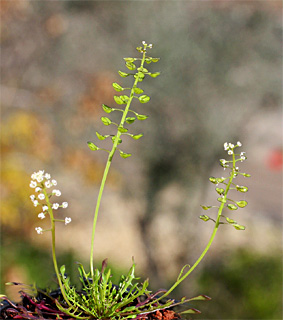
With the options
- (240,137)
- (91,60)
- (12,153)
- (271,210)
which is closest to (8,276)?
(12,153)

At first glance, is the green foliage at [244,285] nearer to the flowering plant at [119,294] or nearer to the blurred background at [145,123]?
the blurred background at [145,123]

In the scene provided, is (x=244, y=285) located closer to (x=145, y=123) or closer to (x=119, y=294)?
(x=145, y=123)

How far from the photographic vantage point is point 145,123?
2775mm

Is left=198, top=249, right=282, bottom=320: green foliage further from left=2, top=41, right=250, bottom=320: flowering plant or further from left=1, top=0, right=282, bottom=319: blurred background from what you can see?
left=2, top=41, right=250, bottom=320: flowering plant

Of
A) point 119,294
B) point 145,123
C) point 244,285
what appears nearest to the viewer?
point 119,294

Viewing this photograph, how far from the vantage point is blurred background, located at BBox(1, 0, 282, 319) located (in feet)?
8.80

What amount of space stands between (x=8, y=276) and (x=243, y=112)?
1.81 meters

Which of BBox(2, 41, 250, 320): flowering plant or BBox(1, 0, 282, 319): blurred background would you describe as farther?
BBox(1, 0, 282, 319): blurred background

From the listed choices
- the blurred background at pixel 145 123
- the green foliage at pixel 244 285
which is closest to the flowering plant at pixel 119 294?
the blurred background at pixel 145 123

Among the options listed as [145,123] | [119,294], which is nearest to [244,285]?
[145,123]

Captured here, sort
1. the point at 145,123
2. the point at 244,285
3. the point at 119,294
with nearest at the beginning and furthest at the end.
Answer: the point at 119,294 → the point at 145,123 → the point at 244,285

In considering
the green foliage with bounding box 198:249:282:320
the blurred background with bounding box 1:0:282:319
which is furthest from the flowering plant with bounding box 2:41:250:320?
the green foliage with bounding box 198:249:282:320

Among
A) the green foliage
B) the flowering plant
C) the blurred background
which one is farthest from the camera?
the green foliage

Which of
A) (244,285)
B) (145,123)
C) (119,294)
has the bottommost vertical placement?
(244,285)
